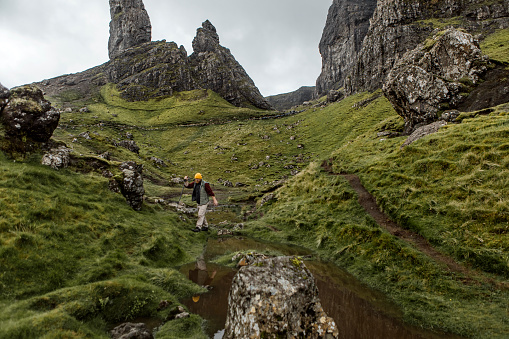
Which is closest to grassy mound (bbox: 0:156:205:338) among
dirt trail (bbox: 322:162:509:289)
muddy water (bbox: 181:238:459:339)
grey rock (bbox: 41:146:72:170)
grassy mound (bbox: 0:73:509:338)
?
grassy mound (bbox: 0:73:509:338)

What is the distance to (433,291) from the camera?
10.7m

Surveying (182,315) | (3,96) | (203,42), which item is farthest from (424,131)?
(203,42)

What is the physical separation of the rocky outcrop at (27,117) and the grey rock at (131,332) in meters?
14.8

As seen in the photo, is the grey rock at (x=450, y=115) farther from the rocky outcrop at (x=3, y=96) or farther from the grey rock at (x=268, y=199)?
the rocky outcrop at (x=3, y=96)

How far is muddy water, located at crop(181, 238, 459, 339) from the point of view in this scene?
8305 millimetres

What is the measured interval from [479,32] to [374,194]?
107309mm

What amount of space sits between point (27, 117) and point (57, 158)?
307cm

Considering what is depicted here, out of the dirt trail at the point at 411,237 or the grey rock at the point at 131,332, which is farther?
the dirt trail at the point at 411,237

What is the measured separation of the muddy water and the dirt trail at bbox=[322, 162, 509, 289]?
391 cm

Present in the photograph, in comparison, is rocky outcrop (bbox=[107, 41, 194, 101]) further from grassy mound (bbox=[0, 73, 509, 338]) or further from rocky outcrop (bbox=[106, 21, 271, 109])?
grassy mound (bbox=[0, 73, 509, 338])

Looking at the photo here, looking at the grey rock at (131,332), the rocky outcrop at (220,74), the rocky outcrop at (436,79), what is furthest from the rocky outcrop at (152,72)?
the grey rock at (131,332)

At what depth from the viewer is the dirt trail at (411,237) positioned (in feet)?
35.6

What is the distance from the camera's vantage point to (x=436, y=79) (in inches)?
1254

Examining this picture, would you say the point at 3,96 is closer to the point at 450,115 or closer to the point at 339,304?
the point at 339,304
